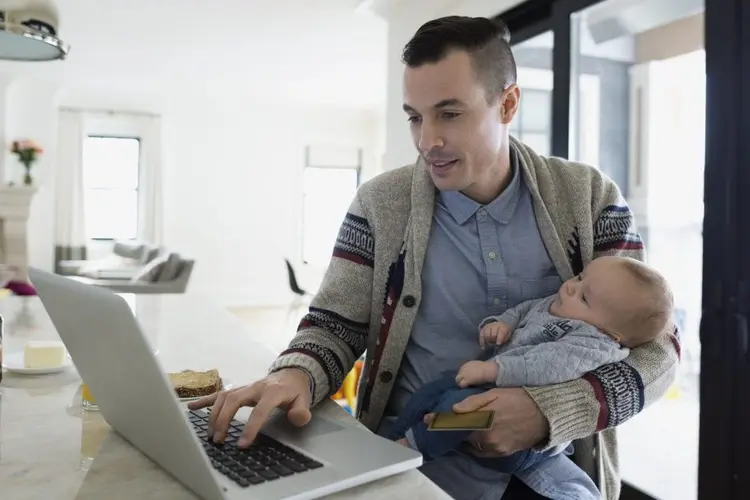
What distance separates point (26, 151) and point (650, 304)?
8.02 meters

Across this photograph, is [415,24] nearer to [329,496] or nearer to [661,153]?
[661,153]

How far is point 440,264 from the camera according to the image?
1328 millimetres

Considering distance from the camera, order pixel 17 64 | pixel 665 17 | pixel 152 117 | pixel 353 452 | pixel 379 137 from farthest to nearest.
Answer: pixel 379 137 < pixel 152 117 < pixel 17 64 < pixel 665 17 < pixel 353 452

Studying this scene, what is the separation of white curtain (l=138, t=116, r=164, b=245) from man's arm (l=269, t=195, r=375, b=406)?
7.76 metres

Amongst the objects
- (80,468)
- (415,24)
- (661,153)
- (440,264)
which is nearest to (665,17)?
(661,153)

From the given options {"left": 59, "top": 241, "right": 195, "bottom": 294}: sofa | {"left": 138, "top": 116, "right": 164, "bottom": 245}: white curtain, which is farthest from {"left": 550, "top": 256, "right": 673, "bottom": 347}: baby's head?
{"left": 138, "top": 116, "right": 164, "bottom": 245}: white curtain

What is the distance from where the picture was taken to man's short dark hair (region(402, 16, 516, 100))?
4.18 ft

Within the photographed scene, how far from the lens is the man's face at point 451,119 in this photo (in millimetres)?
1263

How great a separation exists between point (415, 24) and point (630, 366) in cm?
378

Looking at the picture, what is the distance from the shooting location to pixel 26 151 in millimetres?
7707

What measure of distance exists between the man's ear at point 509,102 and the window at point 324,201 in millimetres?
8228

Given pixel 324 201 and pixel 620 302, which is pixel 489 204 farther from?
pixel 324 201

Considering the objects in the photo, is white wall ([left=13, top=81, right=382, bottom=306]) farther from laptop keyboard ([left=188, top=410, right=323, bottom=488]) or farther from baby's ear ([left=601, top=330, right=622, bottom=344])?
laptop keyboard ([left=188, top=410, right=323, bottom=488])

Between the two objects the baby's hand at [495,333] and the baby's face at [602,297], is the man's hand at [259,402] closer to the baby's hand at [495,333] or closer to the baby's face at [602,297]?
the baby's hand at [495,333]
